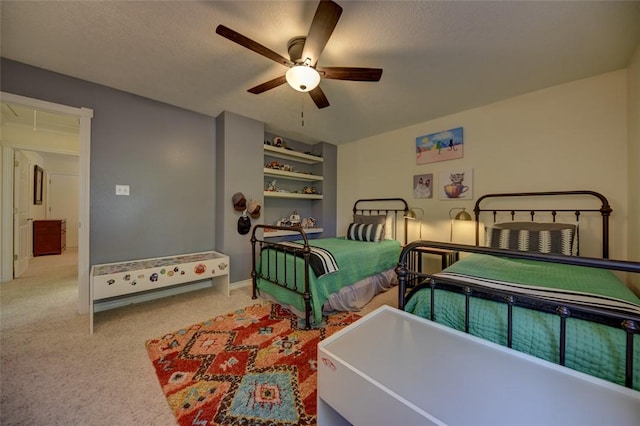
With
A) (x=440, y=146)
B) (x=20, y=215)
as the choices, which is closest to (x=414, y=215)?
(x=440, y=146)

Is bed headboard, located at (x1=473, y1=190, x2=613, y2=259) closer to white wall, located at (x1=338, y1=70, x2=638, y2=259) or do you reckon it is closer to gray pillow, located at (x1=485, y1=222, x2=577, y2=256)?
white wall, located at (x1=338, y1=70, x2=638, y2=259)

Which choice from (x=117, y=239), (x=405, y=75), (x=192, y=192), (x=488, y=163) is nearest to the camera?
(x=405, y=75)

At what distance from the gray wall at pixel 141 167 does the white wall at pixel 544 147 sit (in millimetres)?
3103

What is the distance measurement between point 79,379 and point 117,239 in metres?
1.58

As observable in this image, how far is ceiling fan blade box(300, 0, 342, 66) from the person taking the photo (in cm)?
127

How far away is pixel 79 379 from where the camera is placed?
1470 mm

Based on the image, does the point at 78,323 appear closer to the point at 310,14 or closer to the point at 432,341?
the point at 432,341

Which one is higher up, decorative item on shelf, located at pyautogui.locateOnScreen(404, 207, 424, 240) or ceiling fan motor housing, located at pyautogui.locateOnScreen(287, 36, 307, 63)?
ceiling fan motor housing, located at pyautogui.locateOnScreen(287, 36, 307, 63)

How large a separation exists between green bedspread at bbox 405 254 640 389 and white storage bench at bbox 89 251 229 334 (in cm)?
233

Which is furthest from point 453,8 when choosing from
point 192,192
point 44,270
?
point 44,270

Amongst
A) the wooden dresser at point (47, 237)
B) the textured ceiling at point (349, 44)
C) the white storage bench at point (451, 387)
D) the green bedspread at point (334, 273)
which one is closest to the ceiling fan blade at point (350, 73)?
the textured ceiling at point (349, 44)

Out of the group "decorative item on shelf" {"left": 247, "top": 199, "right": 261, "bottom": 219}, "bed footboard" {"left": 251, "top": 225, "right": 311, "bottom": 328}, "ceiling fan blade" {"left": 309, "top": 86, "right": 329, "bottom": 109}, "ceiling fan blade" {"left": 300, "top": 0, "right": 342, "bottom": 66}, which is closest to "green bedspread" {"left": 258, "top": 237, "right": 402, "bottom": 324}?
"bed footboard" {"left": 251, "top": 225, "right": 311, "bottom": 328}

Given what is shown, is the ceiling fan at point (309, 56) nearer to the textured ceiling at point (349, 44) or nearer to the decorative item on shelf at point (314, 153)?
the textured ceiling at point (349, 44)

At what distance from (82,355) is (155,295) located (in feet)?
3.76
